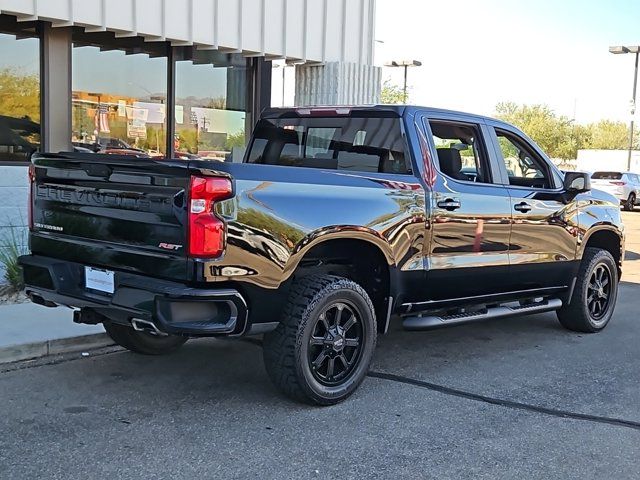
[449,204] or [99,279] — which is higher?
[449,204]

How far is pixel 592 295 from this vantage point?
24.2ft

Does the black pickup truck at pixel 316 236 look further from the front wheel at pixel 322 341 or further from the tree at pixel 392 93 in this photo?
the tree at pixel 392 93

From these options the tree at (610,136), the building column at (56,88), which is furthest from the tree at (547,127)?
the building column at (56,88)

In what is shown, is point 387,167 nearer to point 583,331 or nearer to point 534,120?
point 583,331

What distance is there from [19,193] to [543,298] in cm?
594

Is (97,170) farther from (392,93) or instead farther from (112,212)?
(392,93)

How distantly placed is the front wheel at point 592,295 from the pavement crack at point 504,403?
2417 mm

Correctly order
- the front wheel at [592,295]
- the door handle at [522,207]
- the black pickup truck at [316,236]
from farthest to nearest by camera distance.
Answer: the front wheel at [592,295] → the door handle at [522,207] → the black pickup truck at [316,236]

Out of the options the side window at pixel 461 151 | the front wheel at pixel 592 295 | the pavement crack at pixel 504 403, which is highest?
the side window at pixel 461 151

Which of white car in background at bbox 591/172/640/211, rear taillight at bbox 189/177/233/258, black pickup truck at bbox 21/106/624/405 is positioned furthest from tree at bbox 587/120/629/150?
rear taillight at bbox 189/177/233/258

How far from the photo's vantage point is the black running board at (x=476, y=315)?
18.3 feet

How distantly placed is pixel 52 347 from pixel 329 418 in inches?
99.0

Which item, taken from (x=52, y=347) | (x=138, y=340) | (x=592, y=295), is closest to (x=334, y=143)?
(x=138, y=340)

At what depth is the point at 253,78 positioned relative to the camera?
36.8 feet
